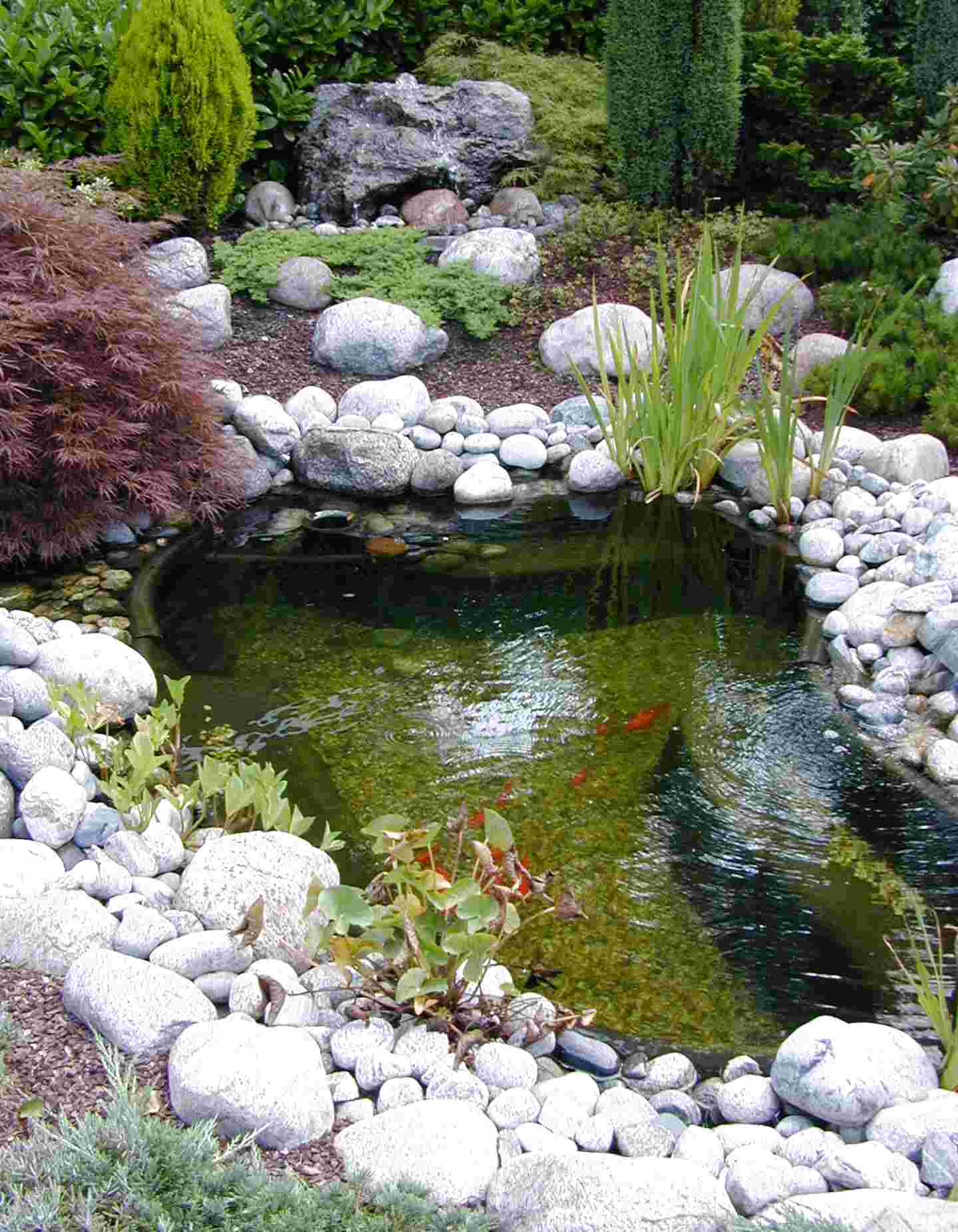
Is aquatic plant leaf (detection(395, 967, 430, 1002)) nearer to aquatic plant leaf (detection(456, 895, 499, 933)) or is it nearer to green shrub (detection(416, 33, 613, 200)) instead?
aquatic plant leaf (detection(456, 895, 499, 933))

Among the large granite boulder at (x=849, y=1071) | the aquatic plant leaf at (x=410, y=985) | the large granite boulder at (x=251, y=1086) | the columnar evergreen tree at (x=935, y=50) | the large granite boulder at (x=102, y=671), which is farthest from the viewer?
the columnar evergreen tree at (x=935, y=50)

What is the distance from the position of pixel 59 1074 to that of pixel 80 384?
2.94 m

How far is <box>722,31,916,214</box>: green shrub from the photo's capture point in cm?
820

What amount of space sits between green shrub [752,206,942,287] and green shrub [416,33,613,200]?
1.50 meters

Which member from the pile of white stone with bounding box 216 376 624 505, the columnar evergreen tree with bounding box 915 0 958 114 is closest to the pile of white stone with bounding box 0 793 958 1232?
the pile of white stone with bounding box 216 376 624 505

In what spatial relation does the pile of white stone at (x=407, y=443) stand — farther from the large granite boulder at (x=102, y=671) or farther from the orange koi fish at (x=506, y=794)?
the orange koi fish at (x=506, y=794)

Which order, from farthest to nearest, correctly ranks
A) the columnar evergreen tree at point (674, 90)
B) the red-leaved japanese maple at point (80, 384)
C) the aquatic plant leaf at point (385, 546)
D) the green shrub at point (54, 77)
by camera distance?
the columnar evergreen tree at point (674, 90) < the green shrub at point (54, 77) < the aquatic plant leaf at point (385, 546) < the red-leaved japanese maple at point (80, 384)

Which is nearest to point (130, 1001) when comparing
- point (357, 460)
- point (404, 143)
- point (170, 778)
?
point (170, 778)

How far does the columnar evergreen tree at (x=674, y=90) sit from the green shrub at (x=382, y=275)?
1616 mm

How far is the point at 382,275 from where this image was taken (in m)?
6.95

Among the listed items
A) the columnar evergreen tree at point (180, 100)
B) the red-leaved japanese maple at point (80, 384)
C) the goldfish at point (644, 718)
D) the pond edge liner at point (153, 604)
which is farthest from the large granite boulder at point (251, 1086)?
the columnar evergreen tree at point (180, 100)

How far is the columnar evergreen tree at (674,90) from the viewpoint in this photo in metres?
7.62

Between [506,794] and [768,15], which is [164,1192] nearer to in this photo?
[506,794]

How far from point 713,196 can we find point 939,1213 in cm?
702
